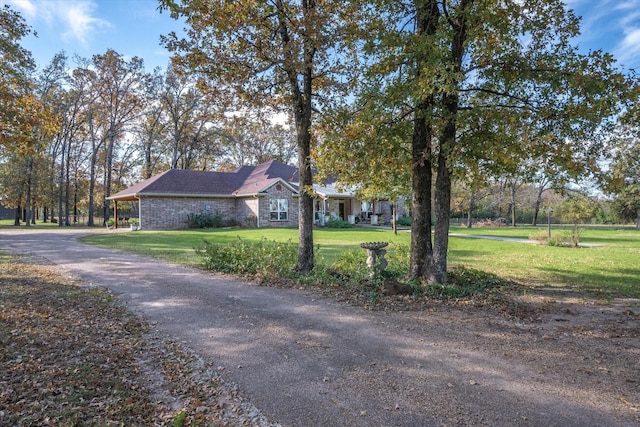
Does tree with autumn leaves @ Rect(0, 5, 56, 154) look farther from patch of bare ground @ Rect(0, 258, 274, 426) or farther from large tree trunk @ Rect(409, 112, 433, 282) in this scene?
large tree trunk @ Rect(409, 112, 433, 282)

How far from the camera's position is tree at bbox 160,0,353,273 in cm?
859

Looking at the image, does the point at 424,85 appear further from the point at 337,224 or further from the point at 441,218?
the point at 337,224

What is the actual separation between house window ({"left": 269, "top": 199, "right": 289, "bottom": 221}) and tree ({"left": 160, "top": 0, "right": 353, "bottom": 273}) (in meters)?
19.1

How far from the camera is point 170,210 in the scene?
93.6 ft

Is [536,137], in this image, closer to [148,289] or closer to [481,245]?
[148,289]

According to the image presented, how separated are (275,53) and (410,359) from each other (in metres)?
7.60

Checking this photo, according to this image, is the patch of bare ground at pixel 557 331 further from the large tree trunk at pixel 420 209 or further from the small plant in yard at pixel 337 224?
the small plant in yard at pixel 337 224

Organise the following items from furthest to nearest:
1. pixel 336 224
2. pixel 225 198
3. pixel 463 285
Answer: pixel 225 198 → pixel 336 224 → pixel 463 285

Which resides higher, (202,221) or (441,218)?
(441,218)

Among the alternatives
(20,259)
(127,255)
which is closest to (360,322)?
(127,255)

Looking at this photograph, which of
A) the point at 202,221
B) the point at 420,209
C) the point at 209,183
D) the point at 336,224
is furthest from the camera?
the point at 209,183

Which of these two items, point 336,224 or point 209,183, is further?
point 209,183

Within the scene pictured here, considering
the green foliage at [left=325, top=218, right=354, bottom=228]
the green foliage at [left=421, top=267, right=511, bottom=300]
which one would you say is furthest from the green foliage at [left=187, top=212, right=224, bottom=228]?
the green foliage at [left=421, top=267, right=511, bottom=300]

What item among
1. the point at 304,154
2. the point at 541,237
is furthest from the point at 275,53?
the point at 541,237
